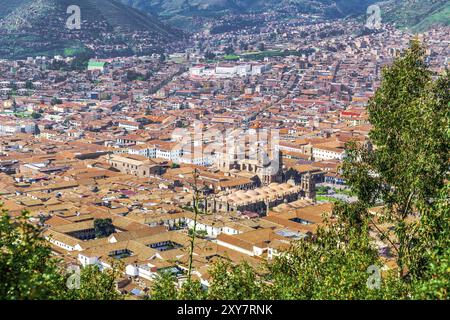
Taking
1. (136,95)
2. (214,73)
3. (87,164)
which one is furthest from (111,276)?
(214,73)

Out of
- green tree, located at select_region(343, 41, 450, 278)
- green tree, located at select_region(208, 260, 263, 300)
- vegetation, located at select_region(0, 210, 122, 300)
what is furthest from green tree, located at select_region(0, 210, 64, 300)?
green tree, located at select_region(343, 41, 450, 278)

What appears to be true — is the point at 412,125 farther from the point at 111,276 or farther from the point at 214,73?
the point at 214,73

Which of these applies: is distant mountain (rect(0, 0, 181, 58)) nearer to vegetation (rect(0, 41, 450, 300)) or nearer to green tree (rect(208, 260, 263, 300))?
vegetation (rect(0, 41, 450, 300))

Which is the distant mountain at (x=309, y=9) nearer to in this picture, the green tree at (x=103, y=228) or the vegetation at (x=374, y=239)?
the green tree at (x=103, y=228)

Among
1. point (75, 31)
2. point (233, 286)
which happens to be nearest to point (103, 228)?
point (233, 286)

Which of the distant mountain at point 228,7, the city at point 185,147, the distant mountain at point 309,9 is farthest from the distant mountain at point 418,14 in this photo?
the distant mountain at point 228,7

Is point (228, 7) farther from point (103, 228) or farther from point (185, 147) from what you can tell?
point (103, 228)

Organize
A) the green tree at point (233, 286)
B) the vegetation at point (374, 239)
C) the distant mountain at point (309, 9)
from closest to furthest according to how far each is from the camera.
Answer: the vegetation at point (374, 239)
the green tree at point (233, 286)
the distant mountain at point (309, 9)
